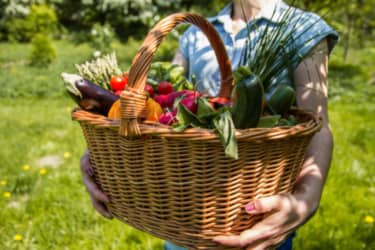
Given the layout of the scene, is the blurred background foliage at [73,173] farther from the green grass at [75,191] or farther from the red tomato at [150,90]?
the red tomato at [150,90]

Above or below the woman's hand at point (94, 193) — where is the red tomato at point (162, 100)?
above

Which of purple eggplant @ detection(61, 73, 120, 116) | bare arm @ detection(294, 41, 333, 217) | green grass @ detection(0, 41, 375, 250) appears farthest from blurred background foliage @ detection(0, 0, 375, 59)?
purple eggplant @ detection(61, 73, 120, 116)

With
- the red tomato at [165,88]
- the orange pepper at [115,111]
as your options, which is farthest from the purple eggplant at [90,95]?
the red tomato at [165,88]

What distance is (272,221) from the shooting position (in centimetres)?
120

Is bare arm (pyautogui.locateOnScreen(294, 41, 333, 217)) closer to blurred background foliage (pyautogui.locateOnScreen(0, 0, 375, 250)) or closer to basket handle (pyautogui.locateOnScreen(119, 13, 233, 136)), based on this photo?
blurred background foliage (pyautogui.locateOnScreen(0, 0, 375, 250))

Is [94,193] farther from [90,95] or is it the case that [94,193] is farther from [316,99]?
[316,99]

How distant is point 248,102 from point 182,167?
230 millimetres

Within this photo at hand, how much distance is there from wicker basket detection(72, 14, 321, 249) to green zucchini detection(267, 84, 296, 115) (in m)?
0.08

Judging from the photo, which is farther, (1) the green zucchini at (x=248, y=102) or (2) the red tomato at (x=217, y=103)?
(2) the red tomato at (x=217, y=103)

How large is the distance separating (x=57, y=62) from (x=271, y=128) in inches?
399

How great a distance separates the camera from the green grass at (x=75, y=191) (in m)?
2.58

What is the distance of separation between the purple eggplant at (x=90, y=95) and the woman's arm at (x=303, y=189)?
0.51 metres

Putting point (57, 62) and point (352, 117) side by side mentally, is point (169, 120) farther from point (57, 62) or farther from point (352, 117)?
point (57, 62)

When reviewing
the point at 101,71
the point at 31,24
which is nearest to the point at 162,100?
the point at 101,71
